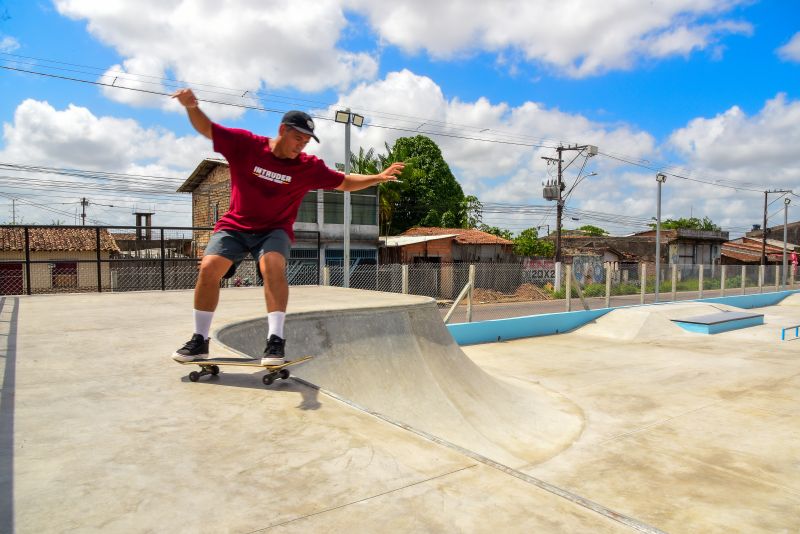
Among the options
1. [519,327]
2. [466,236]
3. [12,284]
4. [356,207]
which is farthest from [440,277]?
[12,284]

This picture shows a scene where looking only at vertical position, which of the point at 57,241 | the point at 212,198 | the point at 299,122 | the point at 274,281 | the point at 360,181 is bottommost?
the point at 274,281

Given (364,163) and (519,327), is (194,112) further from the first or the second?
(364,163)

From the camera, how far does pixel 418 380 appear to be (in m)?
5.82

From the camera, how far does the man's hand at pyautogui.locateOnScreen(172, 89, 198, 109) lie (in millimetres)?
3236

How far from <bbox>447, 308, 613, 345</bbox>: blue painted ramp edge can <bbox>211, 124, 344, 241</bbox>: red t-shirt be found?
27.7ft

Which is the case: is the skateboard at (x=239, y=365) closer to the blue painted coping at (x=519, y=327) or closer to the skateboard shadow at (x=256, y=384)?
the skateboard shadow at (x=256, y=384)

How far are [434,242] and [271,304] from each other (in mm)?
25563

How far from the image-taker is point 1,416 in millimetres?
2570

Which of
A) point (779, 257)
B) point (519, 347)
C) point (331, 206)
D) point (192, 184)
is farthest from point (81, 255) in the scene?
point (779, 257)

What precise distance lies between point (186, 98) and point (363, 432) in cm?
228

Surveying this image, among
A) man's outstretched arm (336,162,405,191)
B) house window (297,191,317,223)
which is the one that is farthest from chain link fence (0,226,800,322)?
man's outstretched arm (336,162,405,191)

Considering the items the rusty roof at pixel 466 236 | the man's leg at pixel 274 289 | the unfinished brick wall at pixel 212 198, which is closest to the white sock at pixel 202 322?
the man's leg at pixel 274 289

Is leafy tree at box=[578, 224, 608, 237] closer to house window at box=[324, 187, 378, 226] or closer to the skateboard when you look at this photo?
house window at box=[324, 187, 378, 226]

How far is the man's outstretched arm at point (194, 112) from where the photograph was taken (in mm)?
3246
